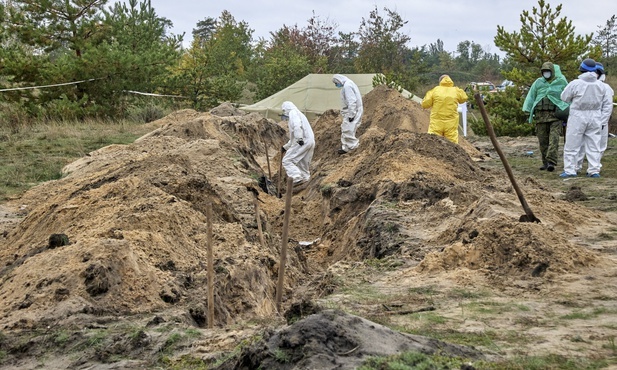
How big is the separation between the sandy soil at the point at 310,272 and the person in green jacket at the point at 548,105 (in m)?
2.70

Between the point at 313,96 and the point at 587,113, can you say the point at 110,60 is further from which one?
the point at 587,113

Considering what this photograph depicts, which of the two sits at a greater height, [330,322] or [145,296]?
[330,322]

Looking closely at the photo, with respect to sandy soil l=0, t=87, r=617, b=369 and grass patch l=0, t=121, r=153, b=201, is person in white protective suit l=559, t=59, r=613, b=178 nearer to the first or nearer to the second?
sandy soil l=0, t=87, r=617, b=369

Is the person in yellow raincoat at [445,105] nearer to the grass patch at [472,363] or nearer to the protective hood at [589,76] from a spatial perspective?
the protective hood at [589,76]

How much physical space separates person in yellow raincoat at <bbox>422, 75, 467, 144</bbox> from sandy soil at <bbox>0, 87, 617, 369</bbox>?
277cm

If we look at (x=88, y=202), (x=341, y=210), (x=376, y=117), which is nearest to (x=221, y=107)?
(x=376, y=117)

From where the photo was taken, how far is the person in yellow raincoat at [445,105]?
1520 cm

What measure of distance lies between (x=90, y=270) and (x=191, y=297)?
84 centimetres

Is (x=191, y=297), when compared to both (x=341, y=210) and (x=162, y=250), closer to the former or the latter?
(x=162, y=250)

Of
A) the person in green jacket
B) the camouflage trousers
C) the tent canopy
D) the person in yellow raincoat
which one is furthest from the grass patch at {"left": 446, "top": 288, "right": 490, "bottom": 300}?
the tent canopy

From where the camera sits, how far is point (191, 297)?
6695 millimetres


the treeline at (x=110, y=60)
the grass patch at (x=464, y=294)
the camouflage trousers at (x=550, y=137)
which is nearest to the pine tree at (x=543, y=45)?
the treeline at (x=110, y=60)

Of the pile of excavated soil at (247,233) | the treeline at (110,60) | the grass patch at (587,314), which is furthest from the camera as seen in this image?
the treeline at (110,60)

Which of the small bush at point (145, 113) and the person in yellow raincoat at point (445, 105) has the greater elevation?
the person in yellow raincoat at point (445, 105)
